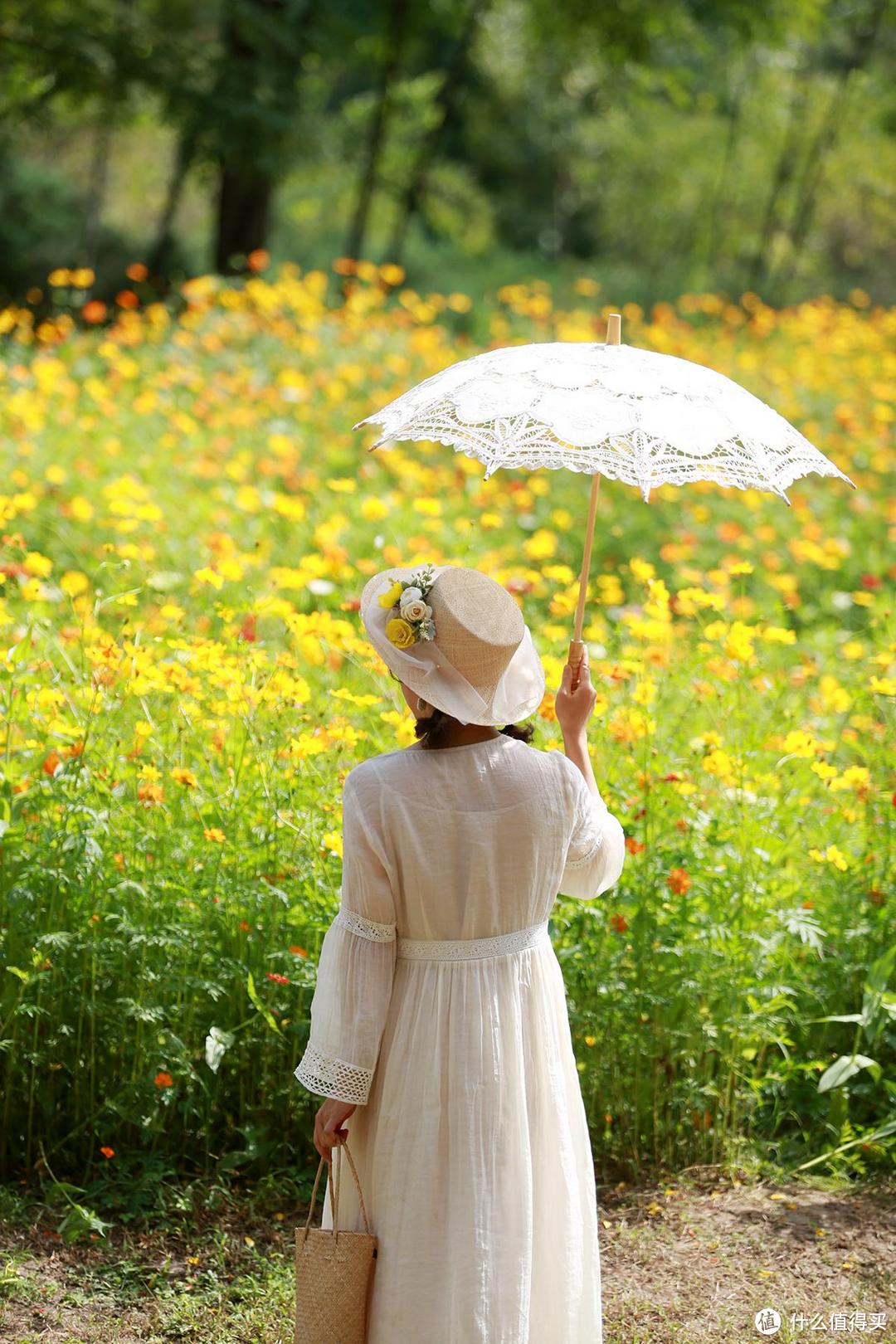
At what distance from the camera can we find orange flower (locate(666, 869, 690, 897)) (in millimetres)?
3060

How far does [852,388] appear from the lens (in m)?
9.29

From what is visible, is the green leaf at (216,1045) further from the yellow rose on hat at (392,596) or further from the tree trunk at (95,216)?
the tree trunk at (95,216)

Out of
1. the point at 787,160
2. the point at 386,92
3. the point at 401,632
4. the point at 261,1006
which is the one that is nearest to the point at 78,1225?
the point at 261,1006

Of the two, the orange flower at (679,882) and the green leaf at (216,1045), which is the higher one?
the orange flower at (679,882)

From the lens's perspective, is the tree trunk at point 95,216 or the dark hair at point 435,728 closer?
the dark hair at point 435,728

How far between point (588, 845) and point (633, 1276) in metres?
1.26

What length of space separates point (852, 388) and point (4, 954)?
25.6 ft

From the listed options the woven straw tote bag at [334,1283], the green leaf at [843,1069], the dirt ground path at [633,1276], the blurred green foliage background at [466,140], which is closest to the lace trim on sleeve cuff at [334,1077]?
the woven straw tote bag at [334,1283]

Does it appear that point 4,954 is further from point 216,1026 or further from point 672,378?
point 672,378

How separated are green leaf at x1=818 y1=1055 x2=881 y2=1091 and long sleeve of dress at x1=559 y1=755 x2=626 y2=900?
1.17 metres

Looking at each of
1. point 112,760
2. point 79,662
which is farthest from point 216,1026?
point 79,662

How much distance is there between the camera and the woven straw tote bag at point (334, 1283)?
2.11 meters

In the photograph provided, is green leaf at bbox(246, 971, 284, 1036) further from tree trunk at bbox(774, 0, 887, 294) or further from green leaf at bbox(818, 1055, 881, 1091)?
tree trunk at bbox(774, 0, 887, 294)

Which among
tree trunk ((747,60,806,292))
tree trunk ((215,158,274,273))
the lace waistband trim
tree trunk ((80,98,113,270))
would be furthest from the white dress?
tree trunk ((747,60,806,292))
